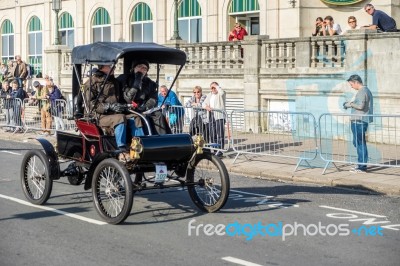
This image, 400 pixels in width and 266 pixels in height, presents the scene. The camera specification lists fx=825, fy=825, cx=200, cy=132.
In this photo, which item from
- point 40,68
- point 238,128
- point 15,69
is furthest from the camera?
point 40,68

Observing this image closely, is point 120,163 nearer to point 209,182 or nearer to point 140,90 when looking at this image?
point 209,182

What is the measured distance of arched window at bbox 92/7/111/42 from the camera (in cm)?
3422

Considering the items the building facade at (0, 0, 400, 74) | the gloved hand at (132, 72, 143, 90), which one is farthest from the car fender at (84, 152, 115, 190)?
the building facade at (0, 0, 400, 74)

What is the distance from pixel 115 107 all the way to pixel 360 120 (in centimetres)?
596

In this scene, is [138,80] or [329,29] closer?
[138,80]

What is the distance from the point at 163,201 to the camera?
1209 centimetres

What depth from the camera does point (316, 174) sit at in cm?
1516

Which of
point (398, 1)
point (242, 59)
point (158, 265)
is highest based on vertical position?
point (398, 1)

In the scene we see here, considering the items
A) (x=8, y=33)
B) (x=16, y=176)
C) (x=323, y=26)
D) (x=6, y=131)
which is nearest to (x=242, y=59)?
(x=323, y=26)

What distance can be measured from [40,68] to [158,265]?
31.0m

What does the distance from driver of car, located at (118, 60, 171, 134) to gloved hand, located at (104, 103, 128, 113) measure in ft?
0.65

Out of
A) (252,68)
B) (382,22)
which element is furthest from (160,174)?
(252,68)

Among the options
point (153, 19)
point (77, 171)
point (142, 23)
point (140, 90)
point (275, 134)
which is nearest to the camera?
point (140, 90)

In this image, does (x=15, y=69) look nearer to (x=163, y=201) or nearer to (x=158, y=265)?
(x=163, y=201)
